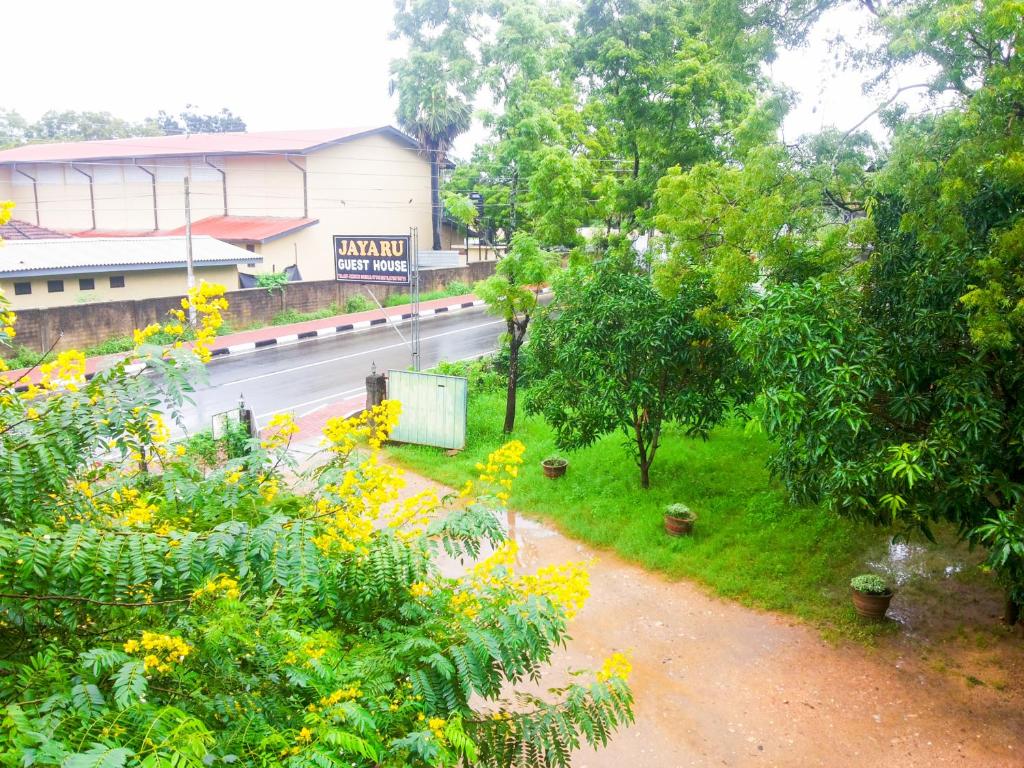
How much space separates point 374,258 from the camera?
15.8 meters

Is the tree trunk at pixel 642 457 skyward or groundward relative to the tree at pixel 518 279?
groundward

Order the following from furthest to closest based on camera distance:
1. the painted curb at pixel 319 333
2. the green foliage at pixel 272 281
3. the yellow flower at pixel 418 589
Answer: the green foliage at pixel 272 281 → the painted curb at pixel 319 333 → the yellow flower at pixel 418 589

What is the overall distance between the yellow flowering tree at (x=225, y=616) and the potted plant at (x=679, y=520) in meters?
5.41

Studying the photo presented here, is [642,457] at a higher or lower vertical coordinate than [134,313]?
lower

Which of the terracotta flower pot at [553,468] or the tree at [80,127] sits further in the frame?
the tree at [80,127]

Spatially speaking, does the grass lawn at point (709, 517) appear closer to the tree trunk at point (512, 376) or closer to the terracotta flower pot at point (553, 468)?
the terracotta flower pot at point (553, 468)

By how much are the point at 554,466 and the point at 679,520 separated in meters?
2.54

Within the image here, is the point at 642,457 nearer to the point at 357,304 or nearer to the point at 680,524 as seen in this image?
the point at 680,524

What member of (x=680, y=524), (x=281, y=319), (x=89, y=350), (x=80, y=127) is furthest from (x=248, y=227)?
(x=80, y=127)

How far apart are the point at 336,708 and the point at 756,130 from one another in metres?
Result: 7.96

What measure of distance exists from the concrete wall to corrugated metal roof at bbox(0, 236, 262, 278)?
119 cm

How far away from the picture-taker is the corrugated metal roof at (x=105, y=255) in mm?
18672

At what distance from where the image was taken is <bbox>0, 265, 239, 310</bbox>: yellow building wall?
18875 mm

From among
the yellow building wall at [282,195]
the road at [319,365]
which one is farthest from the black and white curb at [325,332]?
the yellow building wall at [282,195]
